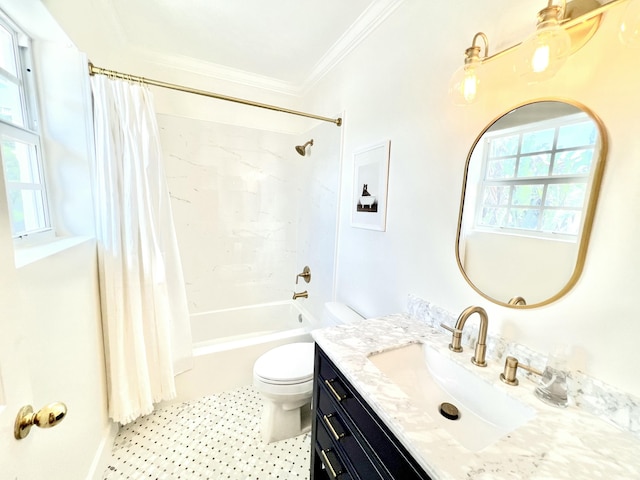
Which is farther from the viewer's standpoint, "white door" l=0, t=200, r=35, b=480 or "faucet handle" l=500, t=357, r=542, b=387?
"faucet handle" l=500, t=357, r=542, b=387

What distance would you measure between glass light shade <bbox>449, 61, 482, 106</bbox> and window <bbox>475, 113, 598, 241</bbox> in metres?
0.17

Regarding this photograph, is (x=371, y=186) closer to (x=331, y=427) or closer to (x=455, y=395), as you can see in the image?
(x=455, y=395)

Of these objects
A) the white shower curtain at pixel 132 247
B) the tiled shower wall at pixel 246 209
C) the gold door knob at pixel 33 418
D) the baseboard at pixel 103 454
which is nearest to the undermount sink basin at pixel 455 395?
the gold door knob at pixel 33 418

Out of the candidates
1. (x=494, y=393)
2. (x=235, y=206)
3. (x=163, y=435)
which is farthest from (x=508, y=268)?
(x=235, y=206)

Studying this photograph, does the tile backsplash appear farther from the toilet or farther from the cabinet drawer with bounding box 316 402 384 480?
the toilet

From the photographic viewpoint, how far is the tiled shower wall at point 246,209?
226 cm

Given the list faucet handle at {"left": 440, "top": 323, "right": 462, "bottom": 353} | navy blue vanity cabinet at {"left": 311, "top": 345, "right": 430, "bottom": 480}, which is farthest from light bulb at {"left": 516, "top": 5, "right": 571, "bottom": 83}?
navy blue vanity cabinet at {"left": 311, "top": 345, "right": 430, "bottom": 480}

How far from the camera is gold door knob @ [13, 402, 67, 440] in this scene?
0.47m

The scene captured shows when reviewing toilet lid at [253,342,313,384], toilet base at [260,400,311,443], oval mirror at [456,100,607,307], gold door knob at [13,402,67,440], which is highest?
oval mirror at [456,100,607,307]

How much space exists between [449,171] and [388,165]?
391 mm

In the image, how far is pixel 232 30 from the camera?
169 centimetres

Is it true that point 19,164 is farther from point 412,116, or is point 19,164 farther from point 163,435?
point 412,116

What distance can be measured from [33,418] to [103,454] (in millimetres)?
1232

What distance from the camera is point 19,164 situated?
1.05m
